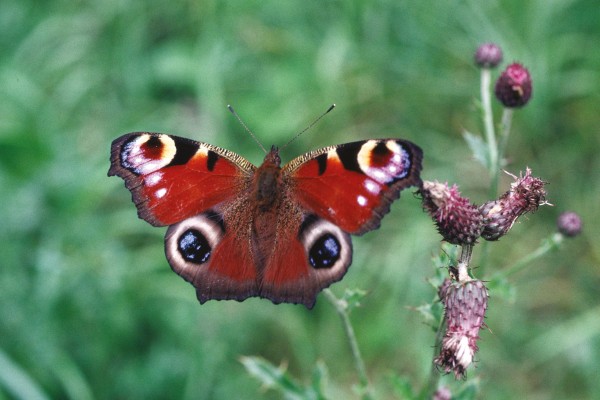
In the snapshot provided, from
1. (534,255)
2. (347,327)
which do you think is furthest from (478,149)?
(347,327)

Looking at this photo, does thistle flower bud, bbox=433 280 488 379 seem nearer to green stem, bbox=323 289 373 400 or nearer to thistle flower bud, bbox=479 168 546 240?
thistle flower bud, bbox=479 168 546 240

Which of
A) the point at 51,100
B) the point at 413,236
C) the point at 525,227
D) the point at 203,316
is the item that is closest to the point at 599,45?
the point at 525,227

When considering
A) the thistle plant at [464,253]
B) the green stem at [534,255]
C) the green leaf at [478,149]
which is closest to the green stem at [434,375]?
the thistle plant at [464,253]

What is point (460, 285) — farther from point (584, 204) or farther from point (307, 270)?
point (584, 204)

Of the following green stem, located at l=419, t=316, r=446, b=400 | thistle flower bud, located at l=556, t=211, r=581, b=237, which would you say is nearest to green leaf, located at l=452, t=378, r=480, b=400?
green stem, located at l=419, t=316, r=446, b=400

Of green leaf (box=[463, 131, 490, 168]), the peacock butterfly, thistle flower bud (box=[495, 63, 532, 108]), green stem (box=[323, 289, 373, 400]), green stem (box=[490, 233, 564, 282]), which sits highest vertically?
thistle flower bud (box=[495, 63, 532, 108])
